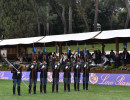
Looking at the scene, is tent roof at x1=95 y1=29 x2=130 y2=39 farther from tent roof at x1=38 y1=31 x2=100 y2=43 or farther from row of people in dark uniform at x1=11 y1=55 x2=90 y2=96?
row of people in dark uniform at x1=11 y1=55 x2=90 y2=96

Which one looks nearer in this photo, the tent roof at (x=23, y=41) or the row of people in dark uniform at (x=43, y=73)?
the row of people in dark uniform at (x=43, y=73)

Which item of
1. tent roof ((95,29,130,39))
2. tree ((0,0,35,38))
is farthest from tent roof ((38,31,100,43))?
tree ((0,0,35,38))

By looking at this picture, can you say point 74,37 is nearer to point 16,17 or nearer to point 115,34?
point 115,34

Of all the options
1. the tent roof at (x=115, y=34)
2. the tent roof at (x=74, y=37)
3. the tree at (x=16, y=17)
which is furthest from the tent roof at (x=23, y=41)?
the tree at (x=16, y=17)

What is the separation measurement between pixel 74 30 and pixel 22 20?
74.4ft

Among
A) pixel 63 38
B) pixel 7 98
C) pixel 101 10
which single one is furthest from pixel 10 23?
pixel 7 98

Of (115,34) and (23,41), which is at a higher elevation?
(115,34)

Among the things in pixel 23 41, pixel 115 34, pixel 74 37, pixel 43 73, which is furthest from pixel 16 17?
pixel 43 73

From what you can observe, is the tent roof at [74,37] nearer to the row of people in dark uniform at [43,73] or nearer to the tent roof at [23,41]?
the tent roof at [23,41]

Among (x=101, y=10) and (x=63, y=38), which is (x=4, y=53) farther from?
(x=101, y=10)

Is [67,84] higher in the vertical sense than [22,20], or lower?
lower

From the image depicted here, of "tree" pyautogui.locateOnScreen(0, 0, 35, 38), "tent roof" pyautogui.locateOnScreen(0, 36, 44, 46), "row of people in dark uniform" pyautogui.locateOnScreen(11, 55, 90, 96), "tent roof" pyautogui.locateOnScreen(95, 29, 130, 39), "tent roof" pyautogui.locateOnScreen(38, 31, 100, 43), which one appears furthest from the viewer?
"tree" pyautogui.locateOnScreen(0, 0, 35, 38)

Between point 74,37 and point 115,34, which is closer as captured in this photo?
point 115,34

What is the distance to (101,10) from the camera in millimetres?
63469
